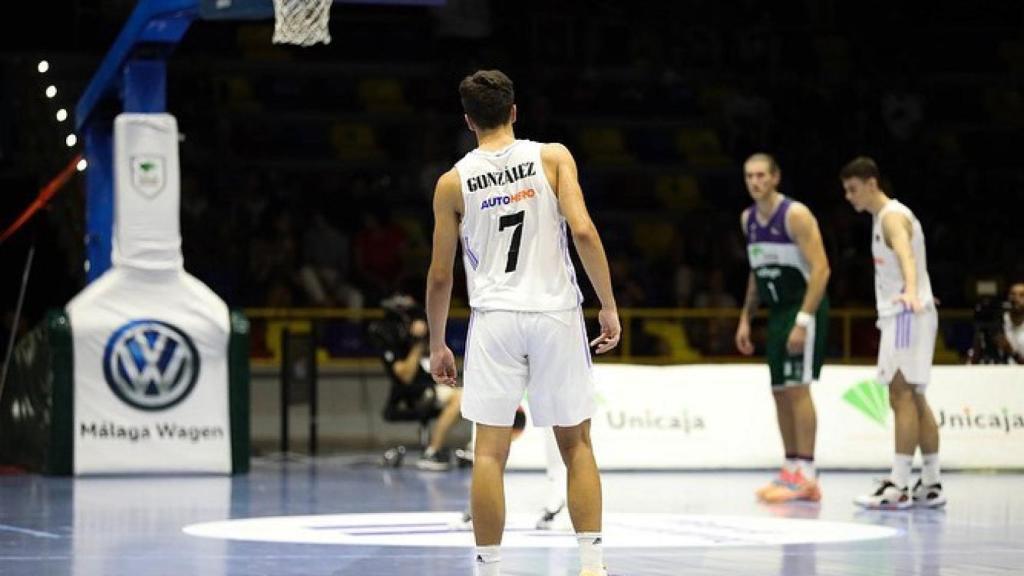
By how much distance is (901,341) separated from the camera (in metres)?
11.8

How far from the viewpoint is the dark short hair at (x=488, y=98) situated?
728cm

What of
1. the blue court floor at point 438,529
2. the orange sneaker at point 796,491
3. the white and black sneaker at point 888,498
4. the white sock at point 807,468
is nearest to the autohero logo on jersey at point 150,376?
the blue court floor at point 438,529

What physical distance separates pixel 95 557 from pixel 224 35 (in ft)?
53.0

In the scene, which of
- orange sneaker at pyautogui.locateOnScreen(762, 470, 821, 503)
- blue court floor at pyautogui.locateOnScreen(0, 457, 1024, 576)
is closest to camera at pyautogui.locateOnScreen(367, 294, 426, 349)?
blue court floor at pyautogui.locateOnScreen(0, 457, 1024, 576)

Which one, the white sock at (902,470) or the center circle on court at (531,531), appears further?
the white sock at (902,470)

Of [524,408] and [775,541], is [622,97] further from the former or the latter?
[775,541]

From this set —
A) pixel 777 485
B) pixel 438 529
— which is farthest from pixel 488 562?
pixel 777 485

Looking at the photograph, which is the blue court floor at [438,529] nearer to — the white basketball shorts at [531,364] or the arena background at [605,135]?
the white basketball shorts at [531,364]

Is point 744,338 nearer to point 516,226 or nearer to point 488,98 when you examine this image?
point 516,226

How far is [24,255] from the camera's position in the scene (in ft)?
67.7

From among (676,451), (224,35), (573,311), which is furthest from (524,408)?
(224,35)

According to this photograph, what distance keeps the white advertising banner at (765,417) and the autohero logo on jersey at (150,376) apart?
3.21m

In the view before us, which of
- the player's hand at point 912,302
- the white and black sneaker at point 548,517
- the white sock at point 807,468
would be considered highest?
the player's hand at point 912,302

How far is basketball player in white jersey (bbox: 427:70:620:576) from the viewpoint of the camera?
7.28m
